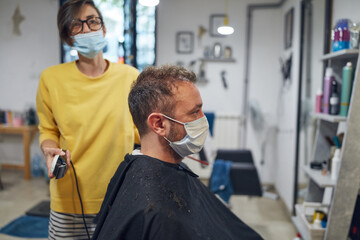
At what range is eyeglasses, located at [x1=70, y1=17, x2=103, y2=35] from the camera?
47.5 inches

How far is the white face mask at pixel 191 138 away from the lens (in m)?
1.02

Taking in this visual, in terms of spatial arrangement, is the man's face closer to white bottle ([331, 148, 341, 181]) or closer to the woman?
the woman

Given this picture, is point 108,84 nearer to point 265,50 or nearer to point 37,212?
point 37,212

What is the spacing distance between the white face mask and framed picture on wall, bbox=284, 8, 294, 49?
2498 mm

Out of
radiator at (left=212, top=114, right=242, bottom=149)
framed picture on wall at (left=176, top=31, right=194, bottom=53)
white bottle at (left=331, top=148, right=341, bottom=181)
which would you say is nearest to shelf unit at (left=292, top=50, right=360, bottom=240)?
white bottle at (left=331, top=148, right=341, bottom=181)

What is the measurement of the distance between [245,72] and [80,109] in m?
2.93

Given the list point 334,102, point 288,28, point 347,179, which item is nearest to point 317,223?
point 347,179

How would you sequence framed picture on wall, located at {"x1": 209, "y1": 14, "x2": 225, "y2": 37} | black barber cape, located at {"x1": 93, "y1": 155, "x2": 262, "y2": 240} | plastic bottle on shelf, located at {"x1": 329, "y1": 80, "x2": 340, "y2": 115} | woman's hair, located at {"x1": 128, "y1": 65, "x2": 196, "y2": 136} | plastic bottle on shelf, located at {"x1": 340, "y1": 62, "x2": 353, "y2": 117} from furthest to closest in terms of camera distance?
framed picture on wall, located at {"x1": 209, "y1": 14, "x2": 225, "y2": 37}
plastic bottle on shelf, located at {"x1": 329, "y1": 80, "x2": 340, "y2": 115}
plastic bottle on shelf, located at {"x1": 340, "y1": 62, "x2": 353, "y2": 117}
woman's hair, located at {"x1": 128, "y1": 65, "x2": 196, "y2": 136}
black barber cape, located at {"x1": 93, "y1": 155, "x2": 262, "y2": 240}

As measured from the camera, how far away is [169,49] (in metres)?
3.83

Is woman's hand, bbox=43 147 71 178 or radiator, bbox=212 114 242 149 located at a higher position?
woman's hand, bbox=43 147 71 178

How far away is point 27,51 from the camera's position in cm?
335

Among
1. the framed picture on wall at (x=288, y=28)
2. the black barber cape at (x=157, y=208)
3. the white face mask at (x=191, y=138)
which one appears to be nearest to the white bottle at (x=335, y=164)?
the black barber cape at (x=157, y=208)

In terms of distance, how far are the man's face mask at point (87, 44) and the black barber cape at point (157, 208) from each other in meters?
0.49

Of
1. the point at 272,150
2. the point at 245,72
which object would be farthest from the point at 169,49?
the point at 272,150
